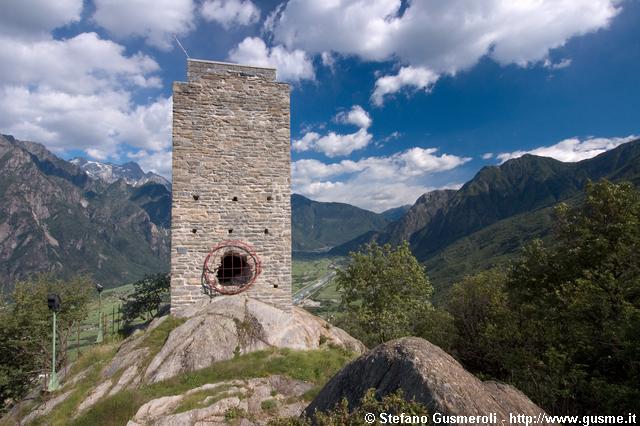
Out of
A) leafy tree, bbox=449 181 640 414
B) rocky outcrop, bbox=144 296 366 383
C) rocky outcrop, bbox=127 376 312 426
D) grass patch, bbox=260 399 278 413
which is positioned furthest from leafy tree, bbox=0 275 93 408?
leafy tree, bbox=449 181 640 414

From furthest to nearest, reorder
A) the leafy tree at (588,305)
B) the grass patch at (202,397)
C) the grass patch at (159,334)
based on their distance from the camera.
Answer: the grass patch at (159,334), the grass patch at (202,397), the leafy tree at (588,305)

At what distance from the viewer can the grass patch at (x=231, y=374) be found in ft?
33.1

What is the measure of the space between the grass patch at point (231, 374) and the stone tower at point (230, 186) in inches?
132

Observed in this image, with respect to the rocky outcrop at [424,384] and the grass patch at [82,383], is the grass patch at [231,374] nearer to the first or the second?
the grass patch at [82,383]

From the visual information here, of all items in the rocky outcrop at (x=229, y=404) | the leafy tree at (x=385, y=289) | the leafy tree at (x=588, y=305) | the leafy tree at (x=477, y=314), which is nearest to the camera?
the leafy tree at (x=588, y=305)

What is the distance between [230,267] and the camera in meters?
16.4

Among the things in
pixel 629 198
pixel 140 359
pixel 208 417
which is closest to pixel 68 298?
pixel 140 359

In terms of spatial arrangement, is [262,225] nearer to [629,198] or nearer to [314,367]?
[314,367]

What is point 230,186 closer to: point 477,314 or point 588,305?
point 588,305

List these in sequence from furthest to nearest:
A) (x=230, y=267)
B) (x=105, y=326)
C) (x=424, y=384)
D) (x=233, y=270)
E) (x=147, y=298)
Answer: (x=105, y=326)
(x=147, y=298)
(x=233, y=270)
(x=230, y=267)
(x=424, y=384)

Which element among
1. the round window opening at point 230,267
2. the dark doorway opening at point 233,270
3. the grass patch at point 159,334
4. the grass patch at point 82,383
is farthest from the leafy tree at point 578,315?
the grass patch at point 82,383

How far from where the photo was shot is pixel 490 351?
15.1 metres

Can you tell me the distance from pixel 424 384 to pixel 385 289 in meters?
15.4

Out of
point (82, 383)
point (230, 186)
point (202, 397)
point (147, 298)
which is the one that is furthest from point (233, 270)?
point (147, 298)
